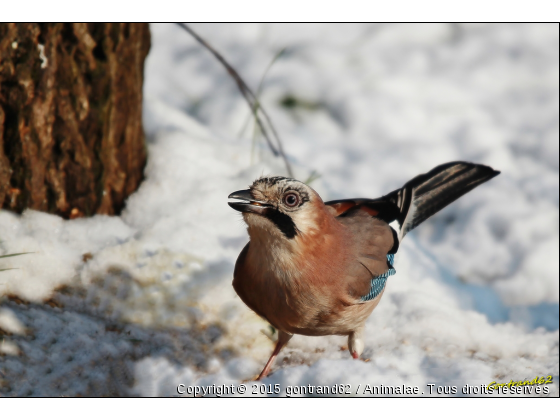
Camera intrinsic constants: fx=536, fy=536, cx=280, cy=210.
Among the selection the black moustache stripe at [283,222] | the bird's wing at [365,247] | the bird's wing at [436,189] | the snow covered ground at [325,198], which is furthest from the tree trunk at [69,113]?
the bird's wing at [436,189]

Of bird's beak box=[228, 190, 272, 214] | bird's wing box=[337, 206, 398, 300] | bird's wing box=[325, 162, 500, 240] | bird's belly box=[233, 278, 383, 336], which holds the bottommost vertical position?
bird's belly box=[233, 278, 383, 336]

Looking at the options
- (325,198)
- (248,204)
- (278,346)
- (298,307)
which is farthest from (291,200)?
(325,198)

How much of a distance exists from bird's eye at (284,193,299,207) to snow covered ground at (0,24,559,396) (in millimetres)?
925

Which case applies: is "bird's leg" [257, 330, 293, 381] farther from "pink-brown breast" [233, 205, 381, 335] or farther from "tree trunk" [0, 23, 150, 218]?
"tree trunk" [0, 23, 150, 218]

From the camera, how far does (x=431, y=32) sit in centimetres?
666

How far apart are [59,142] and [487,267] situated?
365 centimetres

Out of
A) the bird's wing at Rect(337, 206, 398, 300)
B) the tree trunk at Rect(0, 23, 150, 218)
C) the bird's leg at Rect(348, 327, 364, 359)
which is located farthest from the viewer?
the bird's leg at Rect(348, 327, 364, 359)

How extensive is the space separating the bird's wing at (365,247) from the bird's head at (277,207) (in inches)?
17.4

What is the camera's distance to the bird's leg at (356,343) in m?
3.21

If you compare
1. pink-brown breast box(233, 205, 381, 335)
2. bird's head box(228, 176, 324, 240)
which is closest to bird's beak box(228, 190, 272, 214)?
bird's head box(228, 176, 324, 240)

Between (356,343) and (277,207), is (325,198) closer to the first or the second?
(356,343)

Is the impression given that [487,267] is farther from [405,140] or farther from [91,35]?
[91,35]

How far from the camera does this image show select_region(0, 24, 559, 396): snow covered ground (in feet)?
9.83

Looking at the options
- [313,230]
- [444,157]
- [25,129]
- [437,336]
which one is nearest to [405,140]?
[444,157]
